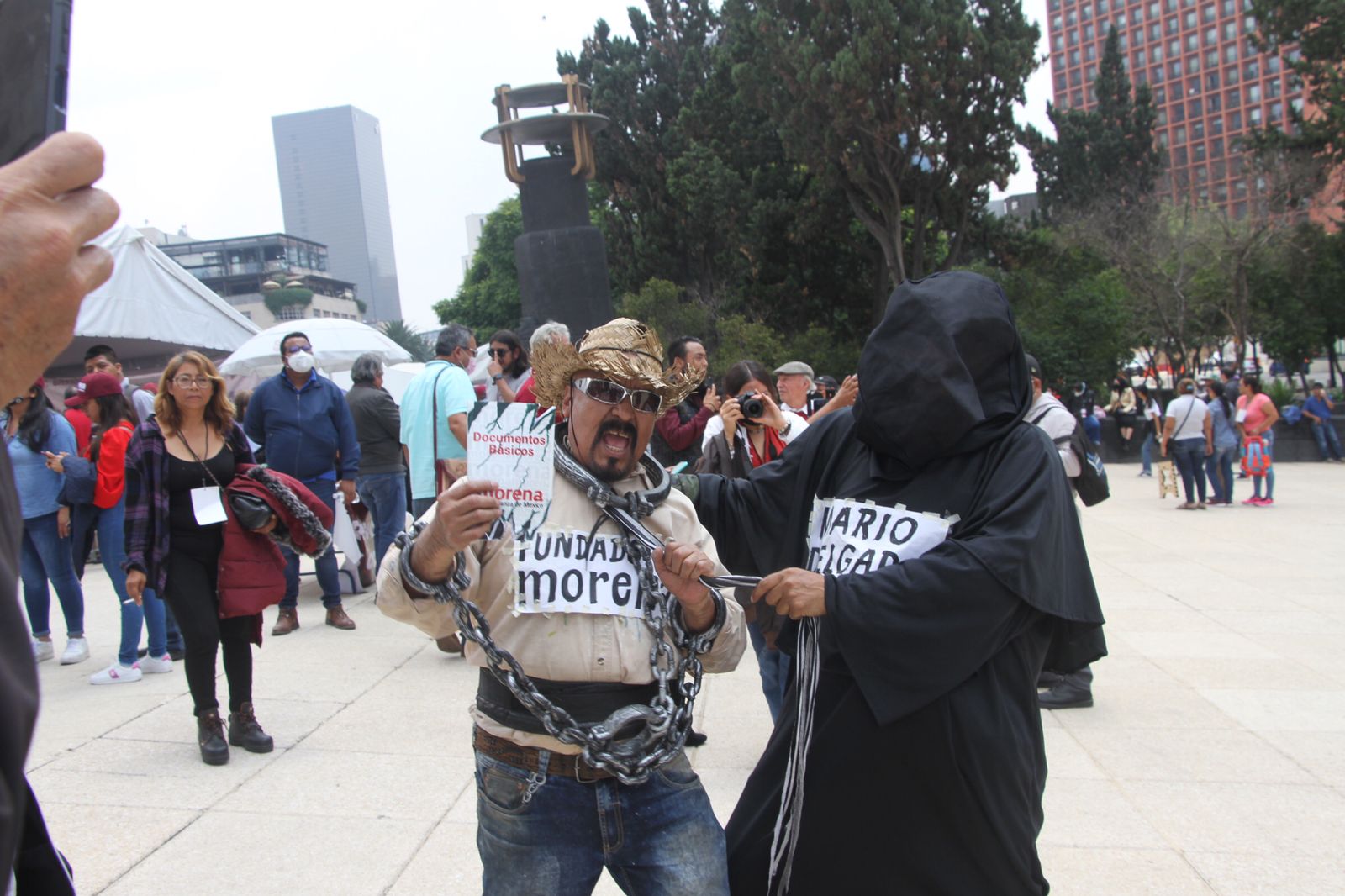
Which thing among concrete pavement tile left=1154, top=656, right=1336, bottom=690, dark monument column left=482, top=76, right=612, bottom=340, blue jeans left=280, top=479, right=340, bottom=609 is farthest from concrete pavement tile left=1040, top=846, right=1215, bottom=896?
dark monument column left=482, top=76, right=612, bottom=340

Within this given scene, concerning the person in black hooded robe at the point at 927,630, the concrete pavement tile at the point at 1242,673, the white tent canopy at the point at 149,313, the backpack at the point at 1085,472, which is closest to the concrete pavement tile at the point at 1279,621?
the concrete pavement tile at the point at 1242,673

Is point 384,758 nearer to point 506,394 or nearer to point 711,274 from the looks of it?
point 506,394

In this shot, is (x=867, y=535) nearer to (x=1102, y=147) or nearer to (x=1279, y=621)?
(x=1279, y=621)

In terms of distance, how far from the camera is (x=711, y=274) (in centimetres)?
3002

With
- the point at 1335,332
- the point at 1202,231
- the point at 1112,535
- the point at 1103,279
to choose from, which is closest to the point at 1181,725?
the point at 1112,535

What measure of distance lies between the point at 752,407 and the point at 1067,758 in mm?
2405

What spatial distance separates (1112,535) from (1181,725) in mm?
7090

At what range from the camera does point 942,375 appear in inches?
89.7

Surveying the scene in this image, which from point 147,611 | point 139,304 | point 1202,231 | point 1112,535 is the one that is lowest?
point 1112,535

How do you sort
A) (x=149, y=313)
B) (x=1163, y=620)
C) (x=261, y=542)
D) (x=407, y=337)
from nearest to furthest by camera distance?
(x=261, y=542) < (x=1163, y=620) < (x=149, y=313) < (x=407, y=337)

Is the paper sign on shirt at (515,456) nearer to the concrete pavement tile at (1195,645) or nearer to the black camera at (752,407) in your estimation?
the black camera at (752,407)

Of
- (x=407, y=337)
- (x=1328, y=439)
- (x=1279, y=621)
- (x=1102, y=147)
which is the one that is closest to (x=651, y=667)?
(x=1279, y=621)

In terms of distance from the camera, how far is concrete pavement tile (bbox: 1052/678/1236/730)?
5297 mm

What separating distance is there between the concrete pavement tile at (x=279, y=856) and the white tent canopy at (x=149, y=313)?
781 cm
